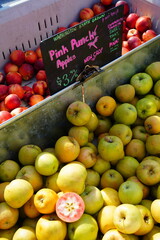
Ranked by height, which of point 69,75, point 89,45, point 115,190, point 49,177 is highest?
point 89,45

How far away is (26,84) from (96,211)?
192 cm

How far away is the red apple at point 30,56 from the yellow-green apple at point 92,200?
201cm

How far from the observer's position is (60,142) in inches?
76.2

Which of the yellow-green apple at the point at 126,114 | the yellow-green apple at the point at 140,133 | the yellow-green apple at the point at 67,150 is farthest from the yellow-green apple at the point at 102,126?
the yellow-green apple at the point at 67,150

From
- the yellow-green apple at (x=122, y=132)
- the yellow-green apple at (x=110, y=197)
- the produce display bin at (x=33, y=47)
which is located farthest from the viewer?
the yellow-green apple at (x=122, y=132)

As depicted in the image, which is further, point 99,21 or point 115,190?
point 99,21

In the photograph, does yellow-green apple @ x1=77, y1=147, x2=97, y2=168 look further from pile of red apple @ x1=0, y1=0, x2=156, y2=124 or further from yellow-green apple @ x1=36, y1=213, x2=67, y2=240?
pile of red apple @ x1=0, y1=0, x2=156, y2=124

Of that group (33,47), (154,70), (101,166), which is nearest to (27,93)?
(33,47)

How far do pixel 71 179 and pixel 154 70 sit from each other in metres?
1.49

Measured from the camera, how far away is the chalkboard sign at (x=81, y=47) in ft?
6.48

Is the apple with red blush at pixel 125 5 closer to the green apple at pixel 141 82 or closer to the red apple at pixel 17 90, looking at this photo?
the green apple at pixel 141 82

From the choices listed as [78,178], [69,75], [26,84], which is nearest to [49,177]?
[78,178]

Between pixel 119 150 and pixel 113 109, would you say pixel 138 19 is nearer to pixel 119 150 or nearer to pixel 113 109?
pixel 113 109

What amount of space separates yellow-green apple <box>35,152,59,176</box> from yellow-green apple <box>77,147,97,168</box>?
236 mm
